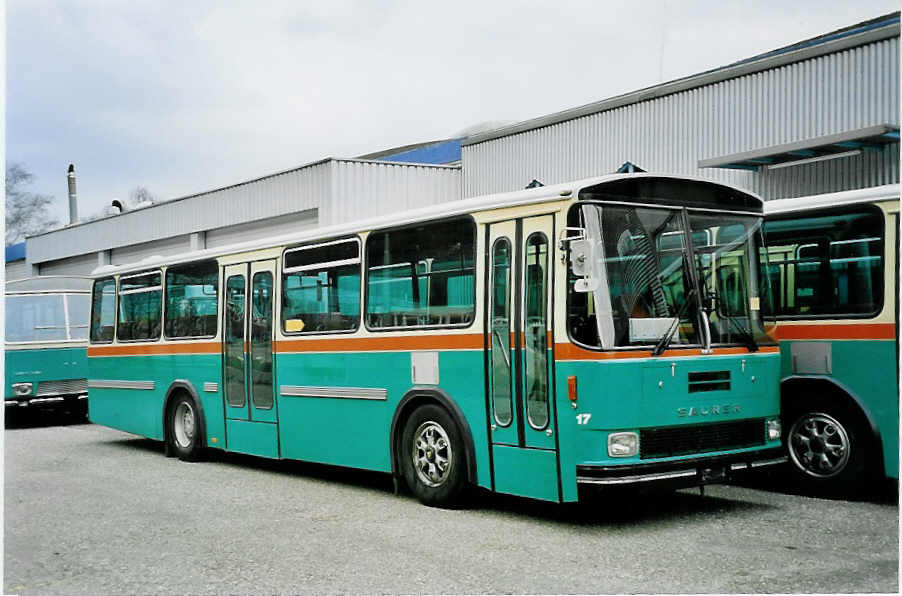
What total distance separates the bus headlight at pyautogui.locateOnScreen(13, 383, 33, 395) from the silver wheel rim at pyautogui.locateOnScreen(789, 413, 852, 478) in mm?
14094

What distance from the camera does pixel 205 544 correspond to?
786 cm

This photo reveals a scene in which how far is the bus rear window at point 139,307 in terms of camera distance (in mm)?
14477

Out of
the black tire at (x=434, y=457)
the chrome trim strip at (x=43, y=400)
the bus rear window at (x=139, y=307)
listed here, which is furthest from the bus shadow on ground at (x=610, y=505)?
the chrome trim strip at (x=43, y=400)

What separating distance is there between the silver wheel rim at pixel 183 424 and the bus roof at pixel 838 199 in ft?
24.5

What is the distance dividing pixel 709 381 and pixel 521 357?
1.44 metres

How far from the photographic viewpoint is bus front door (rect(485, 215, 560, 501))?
26.9 ft

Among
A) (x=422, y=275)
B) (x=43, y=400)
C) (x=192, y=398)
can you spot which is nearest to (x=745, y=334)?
(x=422, y=275)

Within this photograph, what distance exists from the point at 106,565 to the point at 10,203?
25.0 meters

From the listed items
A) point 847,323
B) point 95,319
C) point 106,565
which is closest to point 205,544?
point 106,565

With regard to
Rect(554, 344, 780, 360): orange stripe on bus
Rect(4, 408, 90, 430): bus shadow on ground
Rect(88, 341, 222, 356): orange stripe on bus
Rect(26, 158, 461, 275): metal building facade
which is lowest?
Rect(4, 408, 90, 430): bus shadow on ground

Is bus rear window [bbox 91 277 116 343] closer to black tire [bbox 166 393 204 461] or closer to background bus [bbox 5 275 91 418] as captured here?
black tire [bbox 166 393 204 461]

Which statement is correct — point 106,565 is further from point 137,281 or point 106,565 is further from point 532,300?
point 137,281

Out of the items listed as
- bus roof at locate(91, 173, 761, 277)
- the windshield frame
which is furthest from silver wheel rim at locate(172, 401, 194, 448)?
the windshield frame

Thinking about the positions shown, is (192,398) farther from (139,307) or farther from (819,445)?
(819,445)
